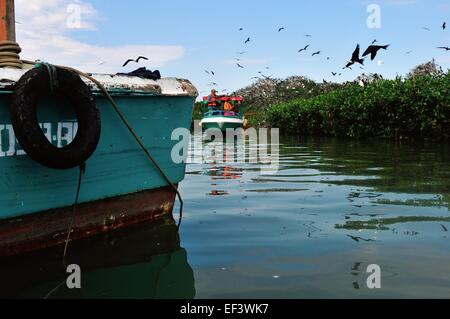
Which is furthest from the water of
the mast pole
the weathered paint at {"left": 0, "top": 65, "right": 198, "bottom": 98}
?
the mast pole

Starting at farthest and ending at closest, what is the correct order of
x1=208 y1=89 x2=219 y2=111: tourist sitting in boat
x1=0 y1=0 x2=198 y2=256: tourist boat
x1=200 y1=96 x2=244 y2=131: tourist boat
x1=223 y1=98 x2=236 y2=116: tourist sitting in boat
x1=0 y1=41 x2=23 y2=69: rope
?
x1=208 y1=89 x2=219 y2=111: tourist sitting in boat
x1=223 y1=98 x2=236 y2=116: tourist sitting in boat
x1=200 y1=96 x2=244 y2=131: tourist boat
x1=0 y1=41 x2=23 y2=69: rope
x1=0 y1=0 x2=198 y2=256: tourist boat

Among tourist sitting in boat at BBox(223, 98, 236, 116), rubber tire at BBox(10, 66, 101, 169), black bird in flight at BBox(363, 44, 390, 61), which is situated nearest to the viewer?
rubber tire at BBox(10, 66, 101, 169)

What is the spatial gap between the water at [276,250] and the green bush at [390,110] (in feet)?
31.2

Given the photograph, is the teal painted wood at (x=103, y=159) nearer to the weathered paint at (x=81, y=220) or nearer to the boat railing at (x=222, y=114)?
the weathered paint at (x=81, y=220)

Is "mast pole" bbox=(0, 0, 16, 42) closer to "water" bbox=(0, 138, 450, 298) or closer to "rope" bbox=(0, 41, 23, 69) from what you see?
"rope" bbox=(0, 41, 23, 69)

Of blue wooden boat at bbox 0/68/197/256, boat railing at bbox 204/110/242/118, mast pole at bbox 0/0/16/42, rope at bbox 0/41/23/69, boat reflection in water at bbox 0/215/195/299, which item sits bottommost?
boat reflection in water at bbox 0/215/195/299

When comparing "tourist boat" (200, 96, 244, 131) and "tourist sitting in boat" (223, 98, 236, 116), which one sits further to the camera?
"tourist sitting in boat" (223, 98, 236, 116)

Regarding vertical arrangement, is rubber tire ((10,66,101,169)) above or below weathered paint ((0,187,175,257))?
above

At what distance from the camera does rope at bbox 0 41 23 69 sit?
3.62 meters

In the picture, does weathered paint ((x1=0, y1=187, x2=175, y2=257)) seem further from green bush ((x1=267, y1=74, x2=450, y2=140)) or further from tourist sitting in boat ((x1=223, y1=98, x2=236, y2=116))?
tourist sitting in boat ((x1=223, y1=98, x2=236, y2=116))

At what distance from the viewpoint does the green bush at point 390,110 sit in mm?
14184

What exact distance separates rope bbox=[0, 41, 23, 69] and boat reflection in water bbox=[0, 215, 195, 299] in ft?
4.90
